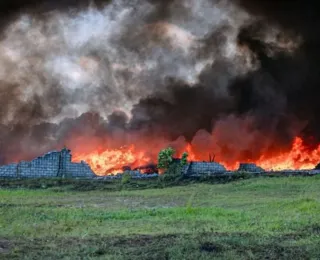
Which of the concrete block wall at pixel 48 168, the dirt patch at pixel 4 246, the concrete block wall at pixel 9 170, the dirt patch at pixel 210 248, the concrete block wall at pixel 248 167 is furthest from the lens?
the concrete block wall at pixel 248 167

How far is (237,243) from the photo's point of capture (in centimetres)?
1672

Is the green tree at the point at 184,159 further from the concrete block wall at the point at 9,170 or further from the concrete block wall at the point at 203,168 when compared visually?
the concrete block wall at the point at 9,170

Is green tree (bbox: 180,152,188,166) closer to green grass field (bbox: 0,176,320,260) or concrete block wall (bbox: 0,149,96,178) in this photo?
concrete block wall (bbox: 0,149,96,178)

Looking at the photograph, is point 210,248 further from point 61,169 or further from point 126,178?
point 61,169

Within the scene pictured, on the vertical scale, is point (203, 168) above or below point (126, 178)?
above

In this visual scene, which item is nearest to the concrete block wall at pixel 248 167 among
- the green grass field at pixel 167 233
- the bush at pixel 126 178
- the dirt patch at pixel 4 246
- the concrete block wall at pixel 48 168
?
the bush at pixel 126 178

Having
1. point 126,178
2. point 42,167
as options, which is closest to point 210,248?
point 126,178

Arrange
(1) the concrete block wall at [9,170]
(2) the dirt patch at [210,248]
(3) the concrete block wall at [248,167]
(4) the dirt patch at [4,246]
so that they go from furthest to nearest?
(3) the concrete block wall at [248,167]
(1) the concrete block wall at [9,170]
(4) the dirt patch at [4,246]
(2) the dirt patch at [210,248]

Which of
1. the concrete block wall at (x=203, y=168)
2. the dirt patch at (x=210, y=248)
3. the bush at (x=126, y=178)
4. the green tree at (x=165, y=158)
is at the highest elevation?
the green tree at (x=165, y=158)

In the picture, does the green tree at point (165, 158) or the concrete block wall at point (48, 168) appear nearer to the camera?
the concrete block wall at point (48, 168)

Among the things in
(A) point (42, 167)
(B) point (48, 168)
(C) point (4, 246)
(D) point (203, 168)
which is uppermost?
(A) point (42, 167)

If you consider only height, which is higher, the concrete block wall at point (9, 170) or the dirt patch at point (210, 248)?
the concrete block wall at point (9, 170)

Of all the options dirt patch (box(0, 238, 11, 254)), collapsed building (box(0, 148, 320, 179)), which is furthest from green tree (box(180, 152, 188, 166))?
dirt patch (box(0, 238, 11, 254))

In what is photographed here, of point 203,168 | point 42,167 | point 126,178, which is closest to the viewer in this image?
point 126,178
